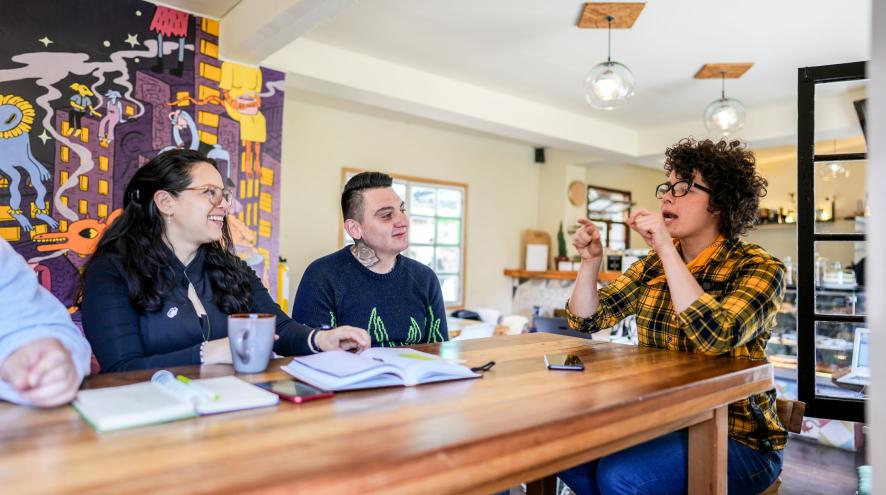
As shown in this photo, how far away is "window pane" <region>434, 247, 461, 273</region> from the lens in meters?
6.59

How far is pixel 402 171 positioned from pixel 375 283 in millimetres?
4294

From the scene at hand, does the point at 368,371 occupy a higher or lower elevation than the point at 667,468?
higher

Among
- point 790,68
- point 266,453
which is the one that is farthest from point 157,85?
point 790,68

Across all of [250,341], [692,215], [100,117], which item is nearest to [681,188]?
[692,215]

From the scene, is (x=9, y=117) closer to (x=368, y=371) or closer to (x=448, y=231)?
(x=368, y=371)

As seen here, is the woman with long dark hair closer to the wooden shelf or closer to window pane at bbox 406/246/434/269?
window pane at bbox 406/246/434/269

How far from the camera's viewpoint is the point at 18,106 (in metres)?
2.84

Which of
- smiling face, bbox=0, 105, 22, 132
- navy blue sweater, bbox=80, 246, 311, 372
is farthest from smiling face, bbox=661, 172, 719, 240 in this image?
smiling face, bbox=0, 105, 22, 132

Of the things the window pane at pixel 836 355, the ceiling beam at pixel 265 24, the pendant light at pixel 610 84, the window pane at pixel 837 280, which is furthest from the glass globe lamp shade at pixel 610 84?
the window pane at pixel 836 355

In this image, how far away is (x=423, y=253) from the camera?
255 inches

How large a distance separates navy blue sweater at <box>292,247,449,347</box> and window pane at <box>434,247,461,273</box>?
4479 millimetres

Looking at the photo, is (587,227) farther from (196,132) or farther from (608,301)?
(196,132)

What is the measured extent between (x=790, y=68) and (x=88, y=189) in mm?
4828

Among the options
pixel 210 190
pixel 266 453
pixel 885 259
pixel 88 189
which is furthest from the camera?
pixel 88 189
